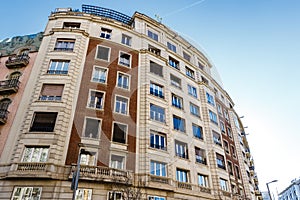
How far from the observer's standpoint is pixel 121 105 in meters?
20.1

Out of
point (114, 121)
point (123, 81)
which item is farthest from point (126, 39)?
point (114, 121)

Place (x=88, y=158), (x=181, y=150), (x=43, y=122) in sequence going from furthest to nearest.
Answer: (x=181, y=150), (x=43, y=122), (x=88, y=158)

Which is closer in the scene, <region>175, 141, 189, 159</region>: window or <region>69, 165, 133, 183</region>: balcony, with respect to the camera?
<region>69, 165, 133, 183</region>: balcony

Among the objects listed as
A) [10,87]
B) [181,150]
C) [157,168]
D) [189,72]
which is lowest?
[157,168]

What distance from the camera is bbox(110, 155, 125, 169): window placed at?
16953 mm

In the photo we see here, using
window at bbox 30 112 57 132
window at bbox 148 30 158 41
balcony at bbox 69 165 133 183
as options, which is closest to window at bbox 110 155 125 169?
balcony at bbox 69 165 133 183

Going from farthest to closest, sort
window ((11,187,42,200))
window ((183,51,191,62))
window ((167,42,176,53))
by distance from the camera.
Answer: window ((183,51,191,62))
window ((167,42,176,53))
window ((11,187,42,200))

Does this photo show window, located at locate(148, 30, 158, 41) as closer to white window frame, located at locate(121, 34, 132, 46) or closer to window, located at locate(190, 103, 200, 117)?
white window frame, located at locate(121, 34, 132, 46)

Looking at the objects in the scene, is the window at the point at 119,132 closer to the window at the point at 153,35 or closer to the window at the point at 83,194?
the window at the point at 83,194

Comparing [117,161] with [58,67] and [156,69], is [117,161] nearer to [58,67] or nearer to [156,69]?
[58,67]

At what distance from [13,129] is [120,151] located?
8456 mm

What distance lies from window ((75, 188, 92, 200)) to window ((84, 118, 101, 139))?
412cm

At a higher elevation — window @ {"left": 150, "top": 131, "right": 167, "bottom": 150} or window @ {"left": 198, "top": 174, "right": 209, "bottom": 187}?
window @ {"left": 150, "top": 131, "right": 167, "bottom": 150}

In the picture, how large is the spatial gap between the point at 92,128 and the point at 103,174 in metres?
3.97
